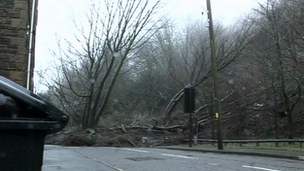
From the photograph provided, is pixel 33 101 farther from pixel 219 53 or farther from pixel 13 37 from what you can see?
pixel 219 53

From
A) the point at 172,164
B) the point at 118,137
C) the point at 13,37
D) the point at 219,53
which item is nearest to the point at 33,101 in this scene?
the point at 172,164

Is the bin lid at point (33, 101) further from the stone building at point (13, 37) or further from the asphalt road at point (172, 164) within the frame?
the stone building at point (13, 37)

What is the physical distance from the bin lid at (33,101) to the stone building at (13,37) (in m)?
10.1

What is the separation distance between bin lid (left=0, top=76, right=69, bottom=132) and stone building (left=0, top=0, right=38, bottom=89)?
1009cm

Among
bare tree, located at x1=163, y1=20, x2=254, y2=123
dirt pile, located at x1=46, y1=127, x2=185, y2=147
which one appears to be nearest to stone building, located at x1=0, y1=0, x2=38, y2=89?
dirt pile, located at x1=46, y1=127, x2=185, y2=147

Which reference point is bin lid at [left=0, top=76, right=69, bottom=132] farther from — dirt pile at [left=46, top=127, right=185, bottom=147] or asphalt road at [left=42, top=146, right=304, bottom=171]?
dirt pile at [left=46, top=127, right=185, bottom=147]

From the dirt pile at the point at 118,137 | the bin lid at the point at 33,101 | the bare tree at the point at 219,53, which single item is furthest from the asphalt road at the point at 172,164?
the bare tree at the point at 219,53

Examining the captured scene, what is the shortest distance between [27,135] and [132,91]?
46129mm

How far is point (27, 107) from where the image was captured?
280 centimetres

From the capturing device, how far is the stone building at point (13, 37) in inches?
491

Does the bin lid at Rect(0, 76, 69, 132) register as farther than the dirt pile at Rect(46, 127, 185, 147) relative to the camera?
No

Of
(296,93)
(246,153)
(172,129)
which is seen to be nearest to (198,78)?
(172,129)

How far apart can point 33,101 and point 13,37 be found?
1081cm

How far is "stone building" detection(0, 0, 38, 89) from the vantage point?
12469 mm
